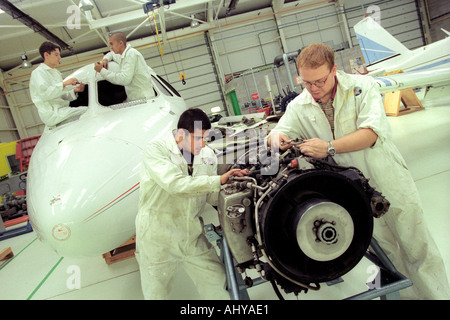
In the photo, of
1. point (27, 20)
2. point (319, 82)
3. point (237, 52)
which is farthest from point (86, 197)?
point (237, 52)

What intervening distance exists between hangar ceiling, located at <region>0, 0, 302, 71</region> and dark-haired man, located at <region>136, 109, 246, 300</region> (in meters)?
7.77

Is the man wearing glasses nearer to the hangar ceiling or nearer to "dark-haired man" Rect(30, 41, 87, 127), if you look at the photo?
"dark-haired man" Rect(30, 41, 87, 127)

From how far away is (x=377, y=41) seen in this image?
8.87 metres

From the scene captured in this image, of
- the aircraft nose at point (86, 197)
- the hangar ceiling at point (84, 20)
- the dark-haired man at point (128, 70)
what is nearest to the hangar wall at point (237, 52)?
the hangar ceiling at point (84, 20)

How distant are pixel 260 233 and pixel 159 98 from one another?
2834 millimetres

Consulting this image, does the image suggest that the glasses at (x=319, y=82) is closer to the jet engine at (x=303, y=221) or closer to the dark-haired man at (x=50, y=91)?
the jet engine at (x=303, y=221)

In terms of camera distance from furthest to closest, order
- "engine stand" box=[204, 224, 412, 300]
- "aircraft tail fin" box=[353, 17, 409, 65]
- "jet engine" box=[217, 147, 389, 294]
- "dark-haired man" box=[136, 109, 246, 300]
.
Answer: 1. "aircraft tail fin" box=[353, 17, 409, 65]
2. "dark-haired man" box=[136, 109, 246, 300]
3. "engine stand" box=[204, 224, 412, 300]
4. "jet engine" box=[217, 147, 389, 294]

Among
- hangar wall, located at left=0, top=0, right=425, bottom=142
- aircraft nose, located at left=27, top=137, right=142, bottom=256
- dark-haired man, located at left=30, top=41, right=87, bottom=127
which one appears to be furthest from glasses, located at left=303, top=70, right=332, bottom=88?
hangar wall, located at left=0, top=0, right=425, bottom=142

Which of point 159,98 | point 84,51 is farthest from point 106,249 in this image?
point 84,51

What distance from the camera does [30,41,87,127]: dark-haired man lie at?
3.19 m

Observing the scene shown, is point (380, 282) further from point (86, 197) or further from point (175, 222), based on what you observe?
point (86, 197)

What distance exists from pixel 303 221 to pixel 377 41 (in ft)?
32.1

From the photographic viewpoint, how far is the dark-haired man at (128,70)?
332 centimetres

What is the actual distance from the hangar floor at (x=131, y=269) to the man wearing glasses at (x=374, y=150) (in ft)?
1.33
